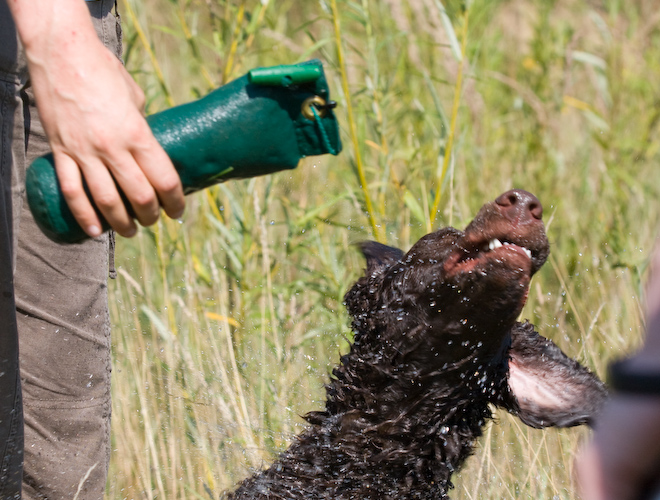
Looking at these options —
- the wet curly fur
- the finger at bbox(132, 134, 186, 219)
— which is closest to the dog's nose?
the wet curly fur

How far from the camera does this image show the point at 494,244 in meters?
2.08

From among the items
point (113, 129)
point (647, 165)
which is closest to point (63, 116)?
point (113, 129)

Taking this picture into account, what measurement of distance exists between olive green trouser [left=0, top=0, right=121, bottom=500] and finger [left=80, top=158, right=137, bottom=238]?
84cm

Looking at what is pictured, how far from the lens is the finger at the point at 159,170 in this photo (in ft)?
4.51

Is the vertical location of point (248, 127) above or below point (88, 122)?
below

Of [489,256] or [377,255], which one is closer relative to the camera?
[489,256]

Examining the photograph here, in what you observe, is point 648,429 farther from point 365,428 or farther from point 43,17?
point 365,428

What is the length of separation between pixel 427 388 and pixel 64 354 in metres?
1.23

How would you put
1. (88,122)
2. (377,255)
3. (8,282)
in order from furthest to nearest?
1. (377,255)
2. (8,282)
3. (88,122)

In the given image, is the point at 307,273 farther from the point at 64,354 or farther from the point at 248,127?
the point at 248,127

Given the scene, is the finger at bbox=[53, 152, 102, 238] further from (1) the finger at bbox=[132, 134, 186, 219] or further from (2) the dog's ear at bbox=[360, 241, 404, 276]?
(2) the dog's ear at bbox=[360, 241, 404, 276]

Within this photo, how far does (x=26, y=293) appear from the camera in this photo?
86.8 inches

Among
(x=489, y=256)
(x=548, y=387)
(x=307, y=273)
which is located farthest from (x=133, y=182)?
(x=307, y=273)

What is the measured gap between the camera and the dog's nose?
203cm
